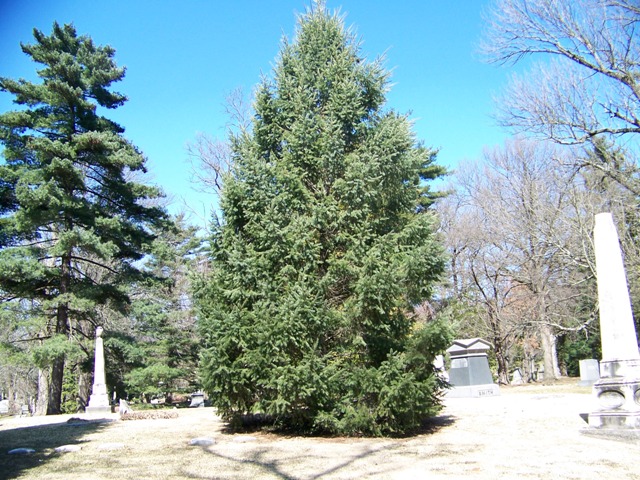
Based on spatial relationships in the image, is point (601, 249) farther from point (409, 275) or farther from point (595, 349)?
point (595, 349)

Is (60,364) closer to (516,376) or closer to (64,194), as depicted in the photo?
(64,194)

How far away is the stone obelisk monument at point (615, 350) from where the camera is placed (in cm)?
760

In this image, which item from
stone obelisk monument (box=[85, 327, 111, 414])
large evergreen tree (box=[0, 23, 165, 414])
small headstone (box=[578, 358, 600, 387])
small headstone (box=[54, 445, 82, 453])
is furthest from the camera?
small headstone (box=[578, 358, 600, 387])

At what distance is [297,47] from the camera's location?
Answer: 10.8 metres

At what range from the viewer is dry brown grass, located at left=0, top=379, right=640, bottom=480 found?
5664 millimetres

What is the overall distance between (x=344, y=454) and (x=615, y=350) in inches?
188

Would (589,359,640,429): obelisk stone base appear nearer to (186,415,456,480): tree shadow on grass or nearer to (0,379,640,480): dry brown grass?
(0,379,640,480): dry brown grass

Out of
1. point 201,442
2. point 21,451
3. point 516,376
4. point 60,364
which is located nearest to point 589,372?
point 516,376

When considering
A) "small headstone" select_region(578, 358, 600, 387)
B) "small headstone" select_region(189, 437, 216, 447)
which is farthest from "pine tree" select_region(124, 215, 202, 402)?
"small headstone" select_region(578, 358, 600, 387)

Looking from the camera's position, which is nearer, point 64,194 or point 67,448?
point 67,448

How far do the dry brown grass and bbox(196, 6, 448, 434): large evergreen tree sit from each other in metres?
0.76

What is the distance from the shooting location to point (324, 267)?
9383 mm

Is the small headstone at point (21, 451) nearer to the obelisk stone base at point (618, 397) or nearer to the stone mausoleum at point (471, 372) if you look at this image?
the obelisk stone base at point (618, 397)

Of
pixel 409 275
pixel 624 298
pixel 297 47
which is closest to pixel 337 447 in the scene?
pixel 409 275
